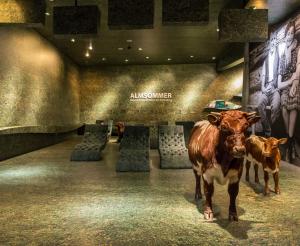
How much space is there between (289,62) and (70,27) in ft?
22.1

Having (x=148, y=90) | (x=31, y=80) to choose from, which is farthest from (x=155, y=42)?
(x=148, y=90)

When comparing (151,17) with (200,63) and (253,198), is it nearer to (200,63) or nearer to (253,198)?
(253,198)

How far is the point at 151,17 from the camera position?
5949 mm

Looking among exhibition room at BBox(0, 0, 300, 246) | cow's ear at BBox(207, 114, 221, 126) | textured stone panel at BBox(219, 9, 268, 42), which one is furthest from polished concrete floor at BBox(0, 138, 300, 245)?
textured stone panel at BBox(219, 9, 268, 42)

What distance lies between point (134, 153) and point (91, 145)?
2532 mm

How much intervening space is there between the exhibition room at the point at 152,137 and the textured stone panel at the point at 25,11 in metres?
0.02

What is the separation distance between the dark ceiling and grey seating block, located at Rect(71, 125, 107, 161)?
11.4 feet

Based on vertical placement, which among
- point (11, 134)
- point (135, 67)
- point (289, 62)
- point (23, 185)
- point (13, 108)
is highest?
point (135, 67)

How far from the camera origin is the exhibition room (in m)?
3.73

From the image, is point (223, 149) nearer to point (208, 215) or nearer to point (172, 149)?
point (208, 215)

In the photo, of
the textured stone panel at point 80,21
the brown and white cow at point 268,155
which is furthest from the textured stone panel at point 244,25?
the textured stone panel at point 80,21

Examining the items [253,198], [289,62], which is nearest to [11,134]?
[253,198]

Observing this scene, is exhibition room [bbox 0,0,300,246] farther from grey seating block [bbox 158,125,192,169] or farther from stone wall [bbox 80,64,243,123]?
stone wall [bbox 80,64,243,123]

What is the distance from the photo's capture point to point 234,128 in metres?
3.45
